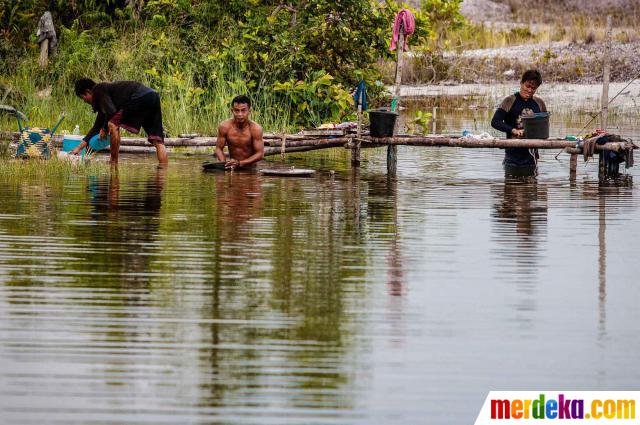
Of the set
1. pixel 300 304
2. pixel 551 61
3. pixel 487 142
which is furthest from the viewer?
pixel 551 61

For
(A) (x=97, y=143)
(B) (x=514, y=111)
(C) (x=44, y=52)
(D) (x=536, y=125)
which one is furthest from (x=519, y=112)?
(C) (x=44, y=52)

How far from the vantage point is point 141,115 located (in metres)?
14.1

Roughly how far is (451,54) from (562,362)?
83.9 feet

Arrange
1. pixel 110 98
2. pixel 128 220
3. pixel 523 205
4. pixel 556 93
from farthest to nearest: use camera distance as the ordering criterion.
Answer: pixel 556 93, pixel 110 98, pixel 523 205, pixel 128 220

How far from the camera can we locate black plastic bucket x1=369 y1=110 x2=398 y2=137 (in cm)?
1418

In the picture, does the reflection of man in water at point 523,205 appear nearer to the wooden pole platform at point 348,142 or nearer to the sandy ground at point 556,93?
the wooden pole platform at point 348,142

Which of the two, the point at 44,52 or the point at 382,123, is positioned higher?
the point at 44,52

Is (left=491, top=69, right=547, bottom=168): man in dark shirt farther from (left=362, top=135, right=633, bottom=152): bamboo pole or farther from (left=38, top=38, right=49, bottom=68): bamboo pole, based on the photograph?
(left=38, top=38, right=49, bottom=68): bamboo pole

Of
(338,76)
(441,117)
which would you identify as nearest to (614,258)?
(338,76)

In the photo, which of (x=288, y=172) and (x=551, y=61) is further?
(x=551, y=61)

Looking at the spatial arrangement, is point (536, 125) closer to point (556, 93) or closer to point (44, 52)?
point (44, 52)

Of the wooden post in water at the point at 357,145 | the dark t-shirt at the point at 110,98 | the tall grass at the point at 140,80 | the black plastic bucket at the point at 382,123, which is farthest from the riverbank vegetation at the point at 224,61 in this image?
the dark t-shirt at the point at 110,98

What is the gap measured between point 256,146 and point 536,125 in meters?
3.03

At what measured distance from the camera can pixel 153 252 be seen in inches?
338
